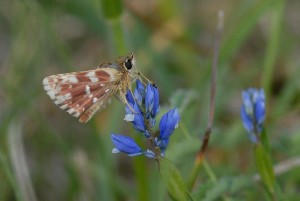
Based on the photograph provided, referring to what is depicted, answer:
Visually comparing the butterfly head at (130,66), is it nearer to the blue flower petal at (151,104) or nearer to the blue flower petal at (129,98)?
the blue flower petal at (129,98)

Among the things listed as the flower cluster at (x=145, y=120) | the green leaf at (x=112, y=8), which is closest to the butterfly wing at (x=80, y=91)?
the flower cluster at (x=145, y=120)

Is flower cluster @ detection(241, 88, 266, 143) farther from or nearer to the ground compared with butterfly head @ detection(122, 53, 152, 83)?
nearer to the ground

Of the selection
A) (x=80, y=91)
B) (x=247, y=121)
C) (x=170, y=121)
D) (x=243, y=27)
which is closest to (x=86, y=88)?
(x=80, y=91)

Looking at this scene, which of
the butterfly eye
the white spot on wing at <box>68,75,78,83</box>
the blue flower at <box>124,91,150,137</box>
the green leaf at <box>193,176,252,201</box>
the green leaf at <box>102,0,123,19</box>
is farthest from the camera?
the green leaf at <box>102,0,123,19</box>

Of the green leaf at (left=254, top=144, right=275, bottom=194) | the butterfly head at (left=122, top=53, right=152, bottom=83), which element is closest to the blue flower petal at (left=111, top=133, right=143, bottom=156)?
the butterfly head at (left=122, top=53, right=152, bottom=83)

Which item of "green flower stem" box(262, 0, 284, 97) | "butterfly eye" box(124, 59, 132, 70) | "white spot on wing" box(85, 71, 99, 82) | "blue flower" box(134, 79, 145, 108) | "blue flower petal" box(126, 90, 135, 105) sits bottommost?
"blue flower" box(134, 79, 145, 108)

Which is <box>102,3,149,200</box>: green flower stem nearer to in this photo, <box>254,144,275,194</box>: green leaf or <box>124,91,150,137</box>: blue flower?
<box>254,144,275,194</box>: green leaf

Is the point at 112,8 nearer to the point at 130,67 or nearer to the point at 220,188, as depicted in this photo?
the point at 130,67
